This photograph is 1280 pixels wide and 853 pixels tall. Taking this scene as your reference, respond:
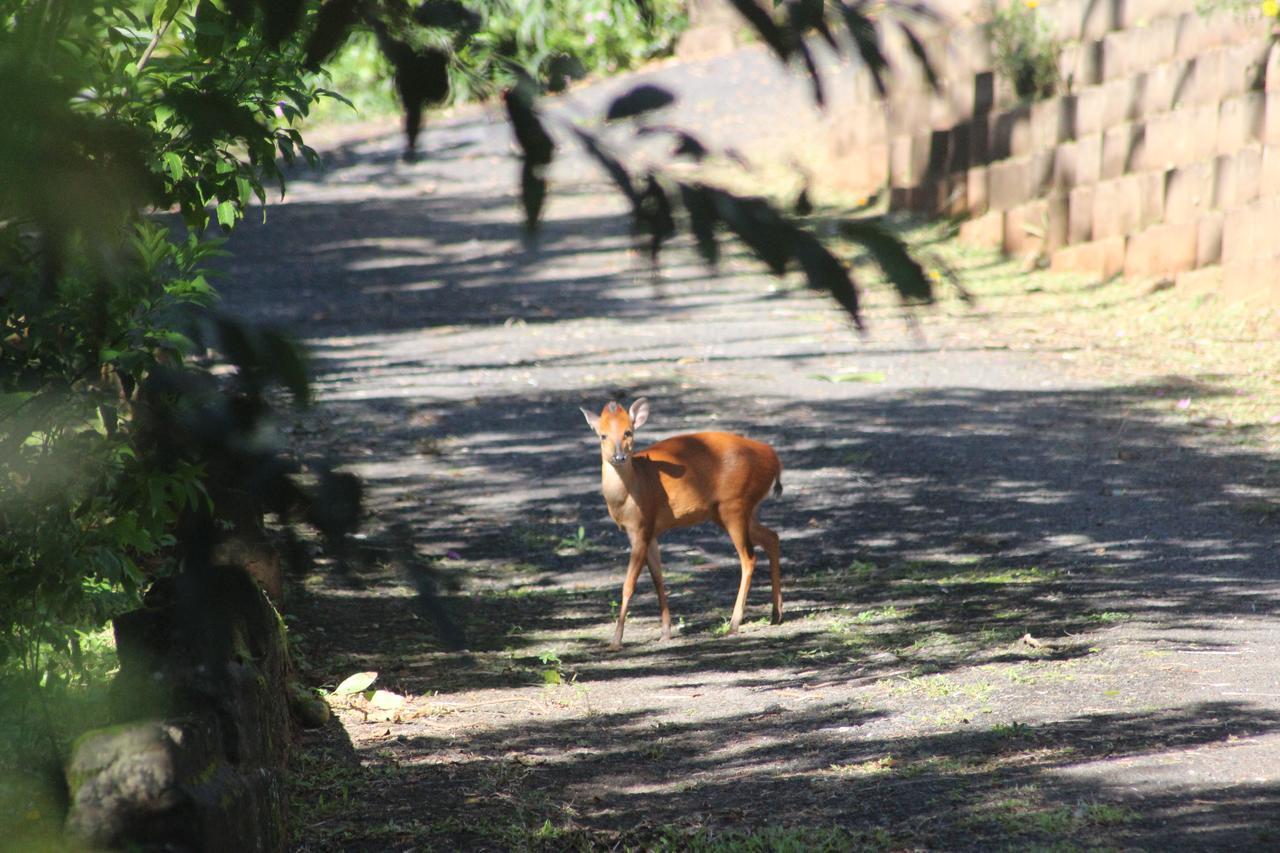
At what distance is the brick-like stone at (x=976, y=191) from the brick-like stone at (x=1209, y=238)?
3043 mm

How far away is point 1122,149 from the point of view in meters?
13.3

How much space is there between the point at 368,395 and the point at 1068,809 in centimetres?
779

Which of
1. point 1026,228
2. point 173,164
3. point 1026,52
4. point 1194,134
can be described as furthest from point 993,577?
point 1026,52

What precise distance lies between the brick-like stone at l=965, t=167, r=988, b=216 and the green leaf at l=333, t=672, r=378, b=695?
10544 millimetres

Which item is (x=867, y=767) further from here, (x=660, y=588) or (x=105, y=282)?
(x=105, y=282)

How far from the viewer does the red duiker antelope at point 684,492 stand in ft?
21.0

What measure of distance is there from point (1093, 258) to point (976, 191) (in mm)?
2014

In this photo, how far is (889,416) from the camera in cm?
1013

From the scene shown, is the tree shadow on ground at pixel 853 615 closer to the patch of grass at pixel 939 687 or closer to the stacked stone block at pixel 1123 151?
the patch of grass at pixel 939 687

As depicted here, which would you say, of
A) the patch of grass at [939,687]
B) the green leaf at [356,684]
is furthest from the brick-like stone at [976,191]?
the green leaf at [356,684]

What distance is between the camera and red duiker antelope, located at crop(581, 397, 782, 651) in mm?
6406

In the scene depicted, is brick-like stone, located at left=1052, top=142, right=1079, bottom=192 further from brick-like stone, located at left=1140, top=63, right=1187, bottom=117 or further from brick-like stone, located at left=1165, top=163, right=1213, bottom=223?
brick-like stone, located at left=1165, top=163, right=1213, bottom=223

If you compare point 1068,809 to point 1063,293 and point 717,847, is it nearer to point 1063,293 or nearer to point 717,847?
point 717,847

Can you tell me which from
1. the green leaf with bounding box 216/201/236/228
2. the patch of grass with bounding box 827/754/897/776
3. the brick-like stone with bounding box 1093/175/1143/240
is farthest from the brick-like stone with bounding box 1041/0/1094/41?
the green leaf with bounding box 216/201/236/228
